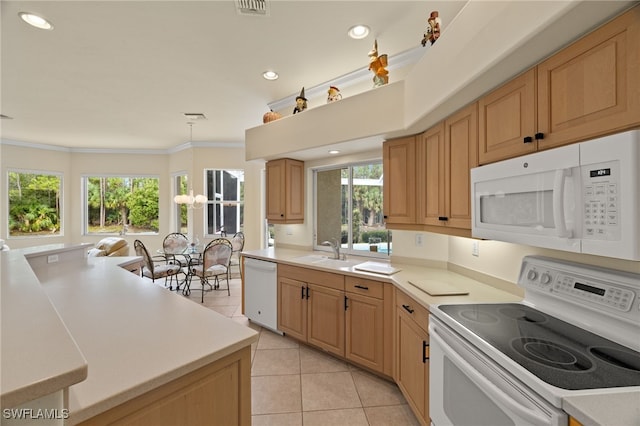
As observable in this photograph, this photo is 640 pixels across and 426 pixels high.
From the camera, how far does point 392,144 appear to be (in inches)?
99.7

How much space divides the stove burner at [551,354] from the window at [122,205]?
749 centimetres

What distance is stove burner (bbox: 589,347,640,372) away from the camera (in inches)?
37.6

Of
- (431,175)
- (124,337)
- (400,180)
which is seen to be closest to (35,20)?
(124,337)

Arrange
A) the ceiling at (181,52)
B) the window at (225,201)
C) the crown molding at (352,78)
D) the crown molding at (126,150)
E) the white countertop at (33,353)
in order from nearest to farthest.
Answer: the white countertop at (33,353)
the ceiling at (181,52)
the crown molding at (352,78)
the crown molding at (126,150)
the window at (225,201)

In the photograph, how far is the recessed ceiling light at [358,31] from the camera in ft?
7.17

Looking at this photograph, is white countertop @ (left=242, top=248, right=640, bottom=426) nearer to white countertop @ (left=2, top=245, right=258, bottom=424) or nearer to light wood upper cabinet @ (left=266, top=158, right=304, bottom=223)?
light wood upper cabinet @ (left=266, top=158, right=304, bottom=223)

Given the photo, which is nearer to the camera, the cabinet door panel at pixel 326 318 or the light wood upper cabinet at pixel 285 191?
the cabinet door panel at pixel 326 318

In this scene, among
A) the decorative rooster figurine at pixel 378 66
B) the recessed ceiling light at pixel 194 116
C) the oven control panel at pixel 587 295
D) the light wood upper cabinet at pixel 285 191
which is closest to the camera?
the oven control panel at pixel 587 295

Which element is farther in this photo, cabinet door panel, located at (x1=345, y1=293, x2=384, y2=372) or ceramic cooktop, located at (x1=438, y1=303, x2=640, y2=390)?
cabinet door panel, located at (x1=345, y1=293, x2=384, y2=372)

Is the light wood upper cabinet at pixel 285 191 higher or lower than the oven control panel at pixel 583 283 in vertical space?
higher

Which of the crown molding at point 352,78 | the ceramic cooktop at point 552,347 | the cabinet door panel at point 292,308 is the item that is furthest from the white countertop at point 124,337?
the crown molding at point 352,78

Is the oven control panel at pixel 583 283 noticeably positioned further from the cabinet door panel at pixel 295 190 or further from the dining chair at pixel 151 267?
the dining chair at pixel 151 267

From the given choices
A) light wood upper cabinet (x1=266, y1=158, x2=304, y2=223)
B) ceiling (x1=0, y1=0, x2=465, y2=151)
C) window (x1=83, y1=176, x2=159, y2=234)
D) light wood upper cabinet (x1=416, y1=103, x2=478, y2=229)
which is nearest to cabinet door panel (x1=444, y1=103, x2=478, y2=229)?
light wood upper cabinet (x1=416, y1=103, x2=478, y2=229)

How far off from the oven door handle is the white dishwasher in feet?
6.69
